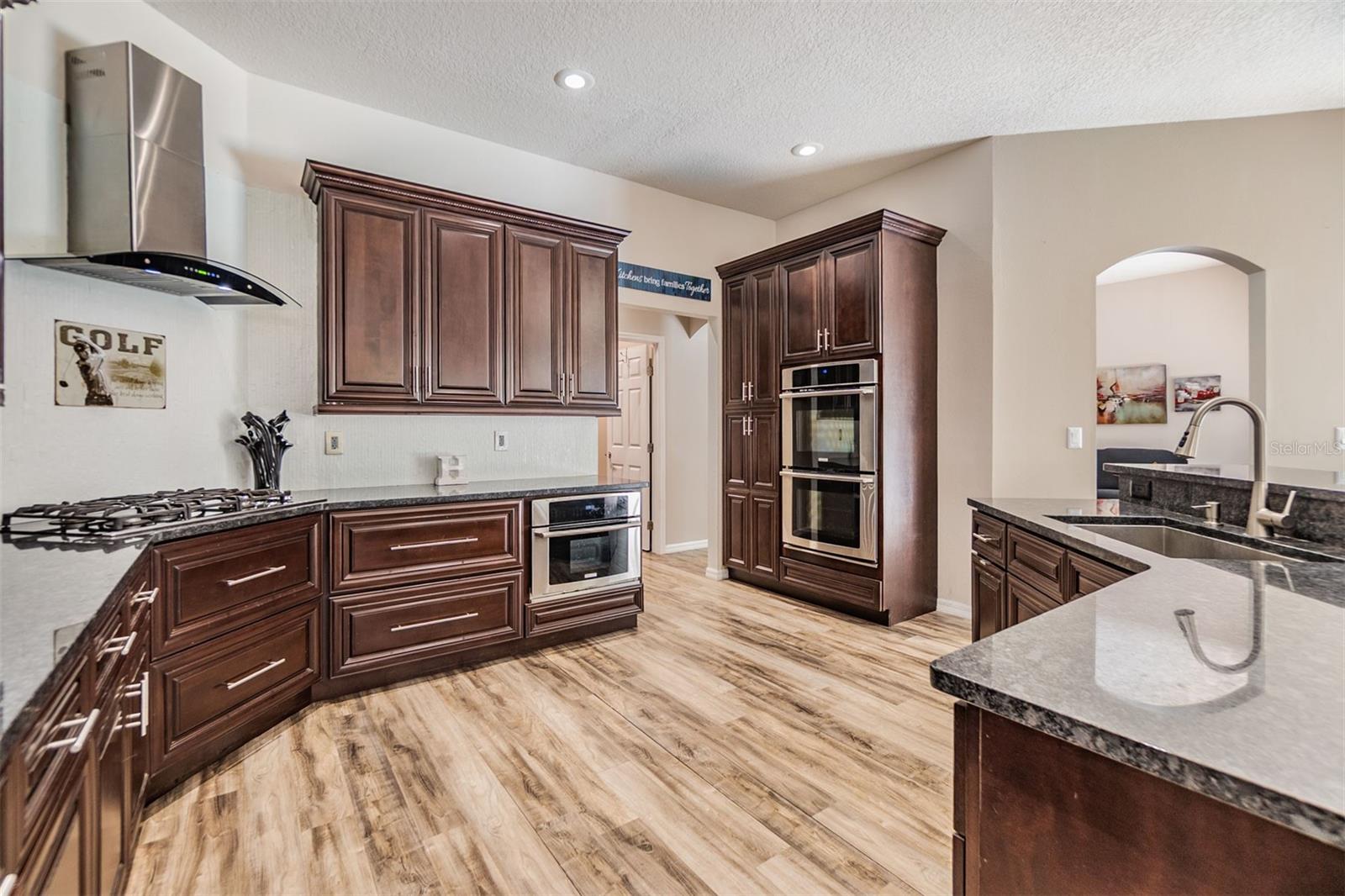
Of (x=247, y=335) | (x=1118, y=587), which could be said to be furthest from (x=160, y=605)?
(x=1118, y=587)

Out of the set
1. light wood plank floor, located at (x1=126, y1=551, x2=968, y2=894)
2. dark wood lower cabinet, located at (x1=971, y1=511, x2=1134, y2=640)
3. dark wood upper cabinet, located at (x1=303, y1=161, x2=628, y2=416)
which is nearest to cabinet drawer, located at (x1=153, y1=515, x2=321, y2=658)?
light wood plank floor, located at (x1=126, y1=551, x2=968, y2=894)

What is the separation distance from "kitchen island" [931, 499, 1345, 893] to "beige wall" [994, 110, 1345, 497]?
108 inches

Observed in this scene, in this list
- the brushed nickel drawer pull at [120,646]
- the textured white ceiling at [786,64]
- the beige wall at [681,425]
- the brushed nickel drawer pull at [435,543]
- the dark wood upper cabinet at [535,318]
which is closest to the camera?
the brushed nickel drawer pull at [120,646]

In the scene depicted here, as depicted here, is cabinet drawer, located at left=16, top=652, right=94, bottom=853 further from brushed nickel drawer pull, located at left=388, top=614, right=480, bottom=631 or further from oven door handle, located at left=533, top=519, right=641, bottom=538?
oven door handle, located at left=533, top=519, right=641, bottom=538

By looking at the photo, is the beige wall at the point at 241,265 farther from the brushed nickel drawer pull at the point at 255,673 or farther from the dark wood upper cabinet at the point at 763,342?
the brushed nickel drawer pull at the point at 255,673

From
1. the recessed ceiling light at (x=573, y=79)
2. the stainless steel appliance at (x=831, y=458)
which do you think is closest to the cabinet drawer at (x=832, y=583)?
the stainless steel appliance at (x=831, y=458)

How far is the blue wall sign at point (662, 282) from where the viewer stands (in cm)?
419

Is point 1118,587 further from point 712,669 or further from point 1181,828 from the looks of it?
point 712,669

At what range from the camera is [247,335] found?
2.85 m

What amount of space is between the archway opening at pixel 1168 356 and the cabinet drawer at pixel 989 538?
4019mm

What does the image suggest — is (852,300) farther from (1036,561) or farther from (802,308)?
(1036,561)

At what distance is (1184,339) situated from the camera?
639 cm

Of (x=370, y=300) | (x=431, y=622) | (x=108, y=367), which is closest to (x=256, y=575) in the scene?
(x=431, y=622)

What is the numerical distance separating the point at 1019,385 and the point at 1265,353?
52.6 inches
